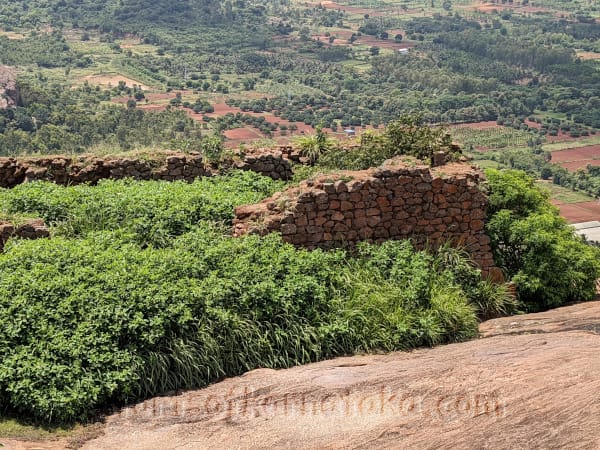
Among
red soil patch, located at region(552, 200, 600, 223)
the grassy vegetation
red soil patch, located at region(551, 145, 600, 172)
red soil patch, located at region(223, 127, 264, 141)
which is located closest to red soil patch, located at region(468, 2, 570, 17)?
the grassy vegetation

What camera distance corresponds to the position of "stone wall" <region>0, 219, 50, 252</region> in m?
→ 11.7

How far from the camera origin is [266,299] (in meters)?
10.7

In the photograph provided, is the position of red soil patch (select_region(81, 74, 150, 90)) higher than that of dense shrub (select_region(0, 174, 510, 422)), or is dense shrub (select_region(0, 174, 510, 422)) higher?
dense shrub (select_region(0, 174, 510, 422))

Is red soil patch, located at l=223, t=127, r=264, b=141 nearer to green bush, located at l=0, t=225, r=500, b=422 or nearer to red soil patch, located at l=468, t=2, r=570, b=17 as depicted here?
green bush, located at l=0, t=225, r=500, b=422

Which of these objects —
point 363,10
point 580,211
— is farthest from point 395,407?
point 363,10

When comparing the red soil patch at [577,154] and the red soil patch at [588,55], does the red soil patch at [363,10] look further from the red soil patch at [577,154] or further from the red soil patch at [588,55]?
the red soil patch at [577,154]

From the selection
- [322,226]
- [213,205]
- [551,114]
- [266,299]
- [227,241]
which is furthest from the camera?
[551,114]

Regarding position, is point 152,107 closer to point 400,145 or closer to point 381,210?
point 400,145

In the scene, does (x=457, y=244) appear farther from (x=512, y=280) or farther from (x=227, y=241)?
(x=227, y=241)

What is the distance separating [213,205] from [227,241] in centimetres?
168

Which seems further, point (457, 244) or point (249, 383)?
point (457, 244)

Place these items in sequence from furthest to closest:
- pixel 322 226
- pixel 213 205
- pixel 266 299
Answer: pixel 213 205 → pixel 322 226 → pixel 266 299

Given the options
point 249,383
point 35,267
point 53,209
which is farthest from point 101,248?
point 249,383

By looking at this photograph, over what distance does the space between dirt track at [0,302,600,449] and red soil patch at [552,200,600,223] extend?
40432mm
